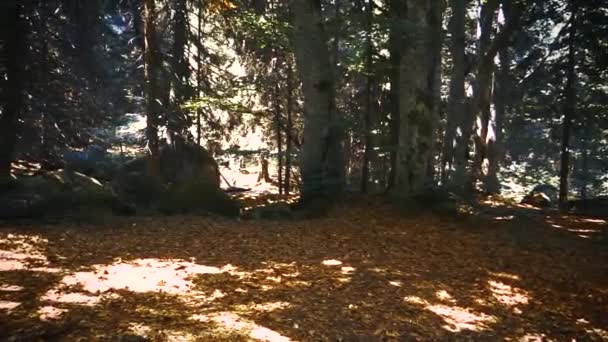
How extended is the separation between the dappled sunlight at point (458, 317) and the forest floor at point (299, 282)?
0.07 ft

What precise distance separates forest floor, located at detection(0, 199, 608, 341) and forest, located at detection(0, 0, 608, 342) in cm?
3

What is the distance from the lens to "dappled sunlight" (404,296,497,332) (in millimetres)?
4586

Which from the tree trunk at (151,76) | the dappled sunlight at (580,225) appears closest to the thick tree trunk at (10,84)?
the tree trunk at (151,76)

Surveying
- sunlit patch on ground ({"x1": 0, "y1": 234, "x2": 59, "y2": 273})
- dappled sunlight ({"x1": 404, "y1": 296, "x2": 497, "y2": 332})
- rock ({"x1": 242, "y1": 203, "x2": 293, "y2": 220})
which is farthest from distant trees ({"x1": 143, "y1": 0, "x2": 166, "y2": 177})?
dappled sunlight ({"x1": 404, "y1": 296, "x2": 497, "y2": 332})

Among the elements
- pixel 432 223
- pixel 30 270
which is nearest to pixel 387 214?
pixel 432 223

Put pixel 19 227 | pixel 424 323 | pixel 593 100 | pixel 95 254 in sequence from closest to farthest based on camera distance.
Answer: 1. pixel 424 323
2. pixel 95 254
3. pixel 19 227
4. pixel 593 100

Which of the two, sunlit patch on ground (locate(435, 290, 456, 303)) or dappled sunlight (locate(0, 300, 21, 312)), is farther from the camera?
sunlit patch on ground (locate(435, 290, 456, 303))

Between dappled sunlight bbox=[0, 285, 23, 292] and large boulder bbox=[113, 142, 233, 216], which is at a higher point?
large boulder bbox=[113, 142, 233, 216]

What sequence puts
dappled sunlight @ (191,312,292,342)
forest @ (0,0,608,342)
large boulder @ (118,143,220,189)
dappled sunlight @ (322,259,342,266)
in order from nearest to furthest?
Answer: dappled sunlight @ (191,312,292,342), forest @ (0,0,608,342), dappled sunlight @ (322,259,342,266), large boulder @ (118,143,220,189)

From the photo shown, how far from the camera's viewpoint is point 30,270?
18.4 feet

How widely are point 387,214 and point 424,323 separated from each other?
5.02 m

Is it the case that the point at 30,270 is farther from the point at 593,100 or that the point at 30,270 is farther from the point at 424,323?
the point at 593,100

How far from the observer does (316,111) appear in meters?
11.0

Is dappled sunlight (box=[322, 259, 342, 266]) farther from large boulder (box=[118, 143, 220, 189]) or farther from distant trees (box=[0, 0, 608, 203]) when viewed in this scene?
large boulder (box=[118, 143, 220, 189])
